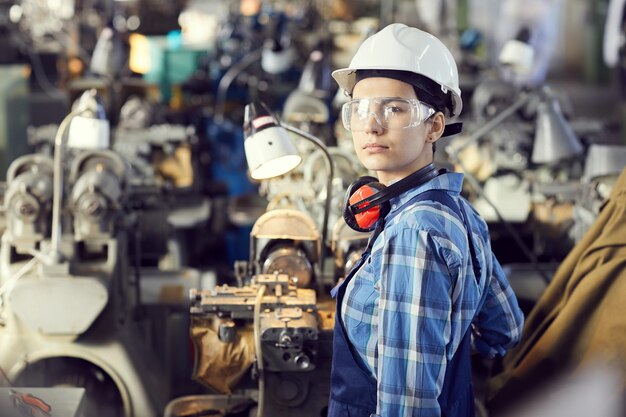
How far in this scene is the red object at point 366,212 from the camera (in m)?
2.21

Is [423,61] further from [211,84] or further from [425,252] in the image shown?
[211,84]

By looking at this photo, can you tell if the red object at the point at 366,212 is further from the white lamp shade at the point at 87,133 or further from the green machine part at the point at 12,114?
the green machine part at the point at 12,114

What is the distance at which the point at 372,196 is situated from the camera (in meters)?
2.17

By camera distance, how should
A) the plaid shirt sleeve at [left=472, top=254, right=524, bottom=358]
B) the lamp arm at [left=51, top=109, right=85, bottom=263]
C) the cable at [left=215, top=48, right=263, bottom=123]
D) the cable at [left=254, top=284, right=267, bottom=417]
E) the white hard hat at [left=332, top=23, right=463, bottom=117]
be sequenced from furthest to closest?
the cable at [left=215, top=48, right=263, bottom=123], the lamp arm at [left=51, top=109, right=85, bottom=263], the cable at [left=254, top=284, right=267, bottom=417], the plaid shirt sleeve at [left=472, top=254, right=524, bottom=358], the white hard hat at [left=332, top=23, right=463, bottom=117]

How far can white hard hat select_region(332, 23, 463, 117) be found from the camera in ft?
7.03

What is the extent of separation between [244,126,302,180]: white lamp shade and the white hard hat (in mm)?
442

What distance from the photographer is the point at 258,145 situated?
2615mm

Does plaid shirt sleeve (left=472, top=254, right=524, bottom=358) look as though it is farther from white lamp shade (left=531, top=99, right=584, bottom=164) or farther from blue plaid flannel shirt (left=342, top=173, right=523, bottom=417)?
white lamp shade (left=531, top=99, right=584, bottom=164)

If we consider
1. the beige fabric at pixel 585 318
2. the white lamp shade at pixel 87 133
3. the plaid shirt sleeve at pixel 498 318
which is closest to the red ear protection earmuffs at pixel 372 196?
the plaid shirt sleeve at pixel 498 318

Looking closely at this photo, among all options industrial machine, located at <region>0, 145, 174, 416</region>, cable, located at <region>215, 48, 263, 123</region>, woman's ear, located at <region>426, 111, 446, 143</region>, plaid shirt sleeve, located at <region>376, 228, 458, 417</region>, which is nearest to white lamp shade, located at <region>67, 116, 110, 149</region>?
industrial machine, located at <region>0, 145, 174, 416</region>

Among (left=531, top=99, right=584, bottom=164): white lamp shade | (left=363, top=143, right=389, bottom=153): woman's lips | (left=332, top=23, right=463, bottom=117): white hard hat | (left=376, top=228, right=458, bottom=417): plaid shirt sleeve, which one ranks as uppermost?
(left=332, top=23, right=463, bottom=117): white hard hat

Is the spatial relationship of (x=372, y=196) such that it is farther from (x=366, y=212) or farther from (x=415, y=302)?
(x=415, y=302)

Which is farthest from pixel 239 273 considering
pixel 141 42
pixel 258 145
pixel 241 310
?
pixel 141 42

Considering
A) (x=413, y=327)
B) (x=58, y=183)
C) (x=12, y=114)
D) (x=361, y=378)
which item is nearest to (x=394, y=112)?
(x=413, y=327)
